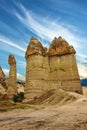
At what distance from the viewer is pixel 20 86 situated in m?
107

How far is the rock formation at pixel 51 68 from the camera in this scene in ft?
166

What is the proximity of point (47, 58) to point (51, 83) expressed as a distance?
20.2 feet

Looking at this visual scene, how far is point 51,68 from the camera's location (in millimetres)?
54125

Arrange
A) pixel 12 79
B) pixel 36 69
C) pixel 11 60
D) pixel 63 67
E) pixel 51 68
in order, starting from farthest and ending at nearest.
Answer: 1. pixel 11 60
2. pixel 12 79
3. pixel 51 68
4. pixel 63 67
5. pixel 36 69

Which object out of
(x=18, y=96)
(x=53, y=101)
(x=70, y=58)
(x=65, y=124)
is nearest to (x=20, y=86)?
(x=18, y=96)

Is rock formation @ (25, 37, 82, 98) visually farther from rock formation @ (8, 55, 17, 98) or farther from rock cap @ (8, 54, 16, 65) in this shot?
rock cap @ (8, 54, 16, 65)

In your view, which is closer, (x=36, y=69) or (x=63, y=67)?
(x=36, y=69)

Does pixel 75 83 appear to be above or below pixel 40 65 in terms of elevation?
below

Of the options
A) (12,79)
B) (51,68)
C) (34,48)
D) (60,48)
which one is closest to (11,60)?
(12,79)

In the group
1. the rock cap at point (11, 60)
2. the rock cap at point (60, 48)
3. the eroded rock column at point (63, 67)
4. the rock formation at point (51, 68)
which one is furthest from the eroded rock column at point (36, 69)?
the rock cap at point (11, 60)

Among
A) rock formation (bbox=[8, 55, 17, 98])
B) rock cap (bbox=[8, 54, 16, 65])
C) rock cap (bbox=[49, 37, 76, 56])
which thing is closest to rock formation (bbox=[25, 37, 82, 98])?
rock cap (bbox=[49, 37, 76, 56])

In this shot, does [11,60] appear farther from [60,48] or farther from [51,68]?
[60,48]

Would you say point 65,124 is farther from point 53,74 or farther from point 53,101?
point 53,74

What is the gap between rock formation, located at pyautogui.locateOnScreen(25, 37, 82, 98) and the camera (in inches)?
1991
